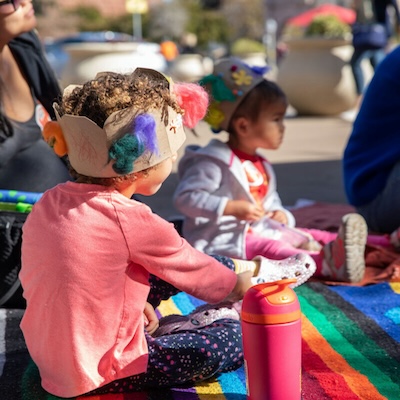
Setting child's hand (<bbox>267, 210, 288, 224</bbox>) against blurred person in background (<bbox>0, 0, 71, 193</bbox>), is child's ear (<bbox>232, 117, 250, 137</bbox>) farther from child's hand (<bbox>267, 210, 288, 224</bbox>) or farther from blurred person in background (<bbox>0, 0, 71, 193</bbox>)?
blurred person in background (<bbox>0, 0, 71, 193</bbox>)

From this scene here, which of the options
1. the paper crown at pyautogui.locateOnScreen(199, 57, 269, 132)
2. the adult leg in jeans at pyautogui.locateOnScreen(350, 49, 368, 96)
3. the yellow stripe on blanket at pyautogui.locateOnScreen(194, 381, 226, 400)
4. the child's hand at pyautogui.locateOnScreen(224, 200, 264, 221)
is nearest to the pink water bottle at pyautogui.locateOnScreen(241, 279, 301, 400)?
the yellow stripe on blanket at pyautogui.locateOnScreen(194, 381, 226, 400)

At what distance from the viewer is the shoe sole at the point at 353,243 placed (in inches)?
131

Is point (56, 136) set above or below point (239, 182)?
above

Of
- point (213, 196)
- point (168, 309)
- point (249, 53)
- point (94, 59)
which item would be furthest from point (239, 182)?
point (249, 53)

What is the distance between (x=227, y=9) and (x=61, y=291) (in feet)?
147

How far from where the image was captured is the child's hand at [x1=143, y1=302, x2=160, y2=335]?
102 inches

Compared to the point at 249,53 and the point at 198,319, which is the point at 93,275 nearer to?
the point at 198,319

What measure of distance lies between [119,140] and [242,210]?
1460 millimetres

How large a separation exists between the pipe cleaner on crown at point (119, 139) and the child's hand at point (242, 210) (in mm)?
1235

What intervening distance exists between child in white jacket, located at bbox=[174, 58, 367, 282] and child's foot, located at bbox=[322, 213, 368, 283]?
5cm

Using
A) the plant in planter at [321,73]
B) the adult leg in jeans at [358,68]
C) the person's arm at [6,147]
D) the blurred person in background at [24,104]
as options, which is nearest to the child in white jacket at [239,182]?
the blurred person in background at [24,104]

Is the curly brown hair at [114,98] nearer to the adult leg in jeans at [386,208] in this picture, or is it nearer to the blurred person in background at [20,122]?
the blurred person in background at [20,122]

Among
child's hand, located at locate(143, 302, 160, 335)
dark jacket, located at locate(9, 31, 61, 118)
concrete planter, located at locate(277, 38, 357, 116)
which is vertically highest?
dark jacket, located at locate(9, 31, 61, 118)

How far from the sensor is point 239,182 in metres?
3.70
